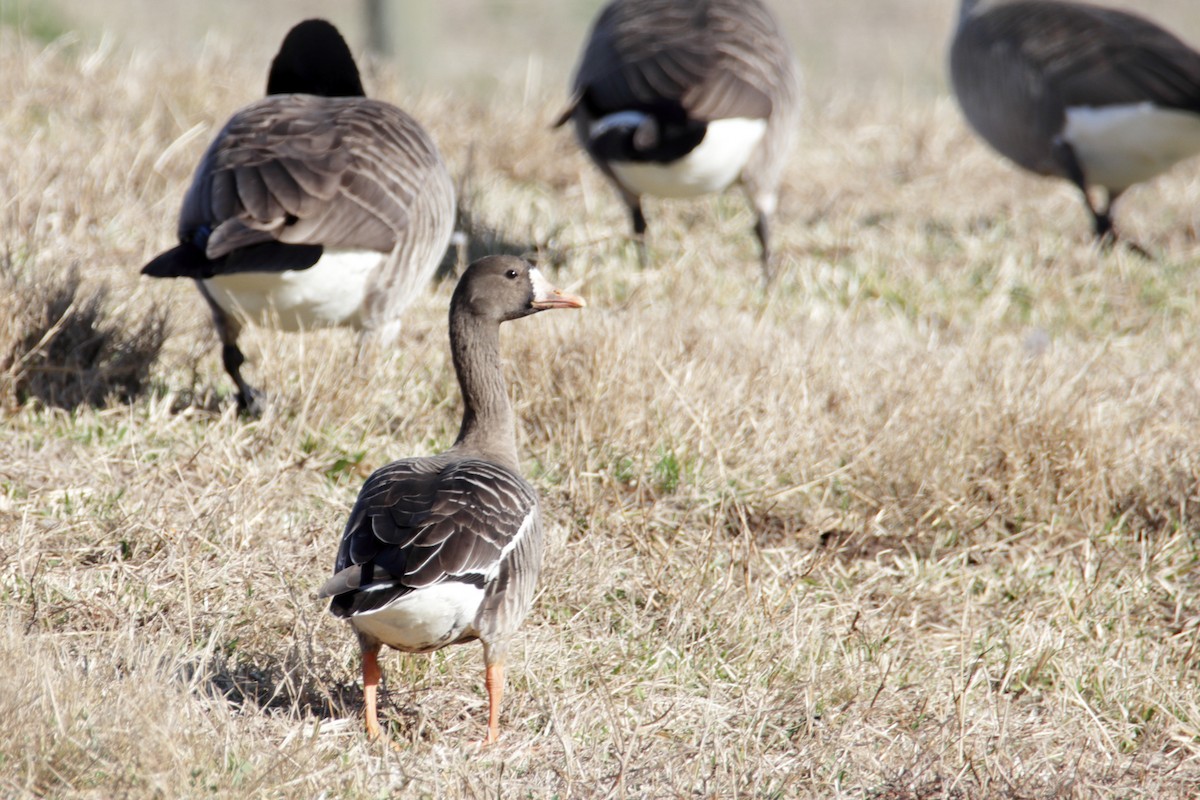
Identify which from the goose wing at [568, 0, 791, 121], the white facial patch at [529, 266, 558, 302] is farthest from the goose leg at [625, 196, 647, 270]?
the white facial patch at [529, 266, 558, 302]

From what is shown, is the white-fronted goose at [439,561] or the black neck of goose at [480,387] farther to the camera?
the black neck of goose at [480,387]

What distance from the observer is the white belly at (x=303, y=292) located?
4621mm

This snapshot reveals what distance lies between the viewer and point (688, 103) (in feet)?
21.3

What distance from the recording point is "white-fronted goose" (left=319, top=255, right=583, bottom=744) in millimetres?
3014

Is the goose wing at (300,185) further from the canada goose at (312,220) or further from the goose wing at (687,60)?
the goose wing at (687,60)

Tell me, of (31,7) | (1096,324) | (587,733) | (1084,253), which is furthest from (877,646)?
(31,7)

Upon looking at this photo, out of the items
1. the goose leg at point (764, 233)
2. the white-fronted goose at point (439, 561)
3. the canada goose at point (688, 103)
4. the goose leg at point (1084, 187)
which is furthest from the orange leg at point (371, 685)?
the goose leg at point (1084, 187)

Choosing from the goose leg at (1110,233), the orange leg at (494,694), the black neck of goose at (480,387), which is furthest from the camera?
the goose leg at (1110,233)

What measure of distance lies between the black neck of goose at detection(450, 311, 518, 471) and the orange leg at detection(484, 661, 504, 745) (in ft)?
2.59

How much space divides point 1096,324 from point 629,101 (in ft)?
8.92

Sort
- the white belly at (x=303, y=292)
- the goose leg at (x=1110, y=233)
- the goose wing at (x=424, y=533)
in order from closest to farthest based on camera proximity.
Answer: the goose wing at (x=424, y=533) < the white belly at (x=303, y=292) < the goose leg at (x=1110, y=233)

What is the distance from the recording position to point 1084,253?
766cm

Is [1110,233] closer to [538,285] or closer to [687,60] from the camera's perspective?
[687,60]

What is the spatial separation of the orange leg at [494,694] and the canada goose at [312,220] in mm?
1756
